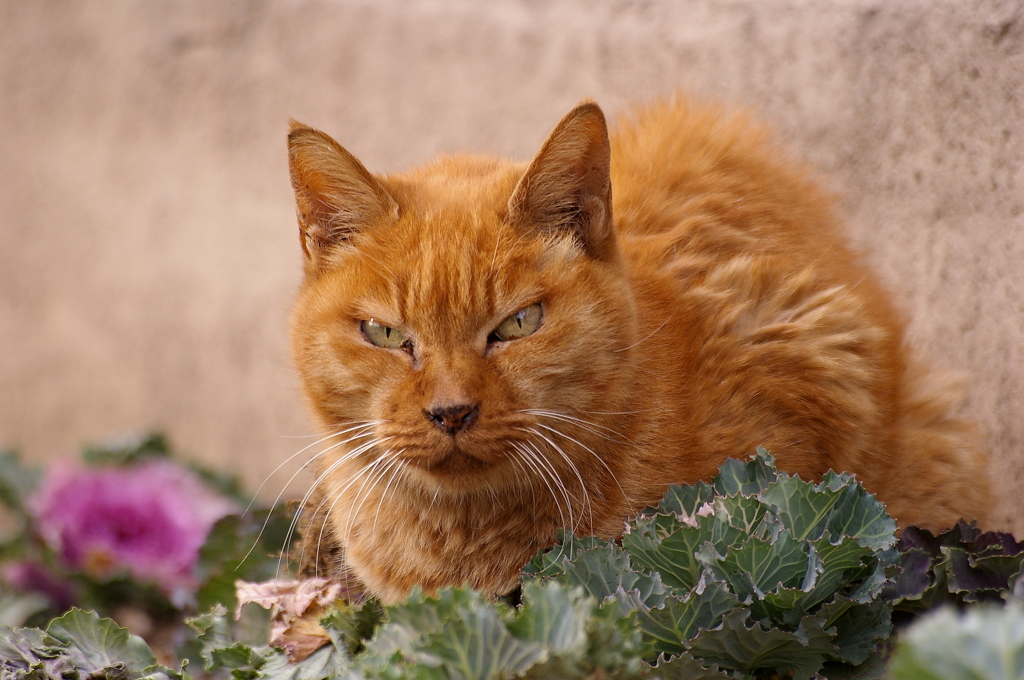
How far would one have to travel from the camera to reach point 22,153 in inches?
128

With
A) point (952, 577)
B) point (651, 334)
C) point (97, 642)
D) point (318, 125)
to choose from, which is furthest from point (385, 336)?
point (318, 125)

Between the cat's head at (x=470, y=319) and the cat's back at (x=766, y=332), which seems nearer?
the cat's head at (x=470, y=319)

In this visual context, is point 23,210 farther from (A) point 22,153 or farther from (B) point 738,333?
(B) point 738,333

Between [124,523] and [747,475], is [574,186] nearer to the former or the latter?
[747,475]

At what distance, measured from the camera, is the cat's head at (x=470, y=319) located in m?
1.16

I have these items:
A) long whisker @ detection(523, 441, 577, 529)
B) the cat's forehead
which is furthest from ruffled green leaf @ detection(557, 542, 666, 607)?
the cat's forehead

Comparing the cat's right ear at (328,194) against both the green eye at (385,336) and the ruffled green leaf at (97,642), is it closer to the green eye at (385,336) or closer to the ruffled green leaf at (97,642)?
the green eye at (385,336)

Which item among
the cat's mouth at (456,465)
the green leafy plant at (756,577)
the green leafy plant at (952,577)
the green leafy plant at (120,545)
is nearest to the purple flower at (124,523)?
the green leafy plant at (120,545)

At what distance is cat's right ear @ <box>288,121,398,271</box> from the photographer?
123 cm

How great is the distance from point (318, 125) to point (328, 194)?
1546 millimetres

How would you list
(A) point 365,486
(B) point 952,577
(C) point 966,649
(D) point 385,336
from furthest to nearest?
(A) point 365,486, (D) point 385,336, (B) point 952,577, (C) point 966,649

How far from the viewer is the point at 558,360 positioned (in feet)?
3.91

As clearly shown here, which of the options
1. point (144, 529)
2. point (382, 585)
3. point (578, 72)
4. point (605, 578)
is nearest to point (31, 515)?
point (144, 529)

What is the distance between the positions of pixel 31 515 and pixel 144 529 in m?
0.29
